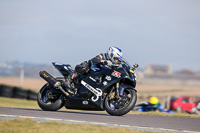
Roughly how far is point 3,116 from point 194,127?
4029mm

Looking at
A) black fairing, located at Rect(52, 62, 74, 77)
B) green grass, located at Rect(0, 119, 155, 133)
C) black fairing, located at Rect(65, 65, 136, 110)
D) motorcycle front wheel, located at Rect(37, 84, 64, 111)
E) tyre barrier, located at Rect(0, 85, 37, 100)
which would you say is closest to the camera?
green grass, located at Rect(0, 119, 155, 133)

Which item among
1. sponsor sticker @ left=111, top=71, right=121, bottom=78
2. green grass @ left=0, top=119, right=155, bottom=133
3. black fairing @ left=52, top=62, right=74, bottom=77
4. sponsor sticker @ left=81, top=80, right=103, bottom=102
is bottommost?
green grass @ left=0, top=119, right=155, bottom=133

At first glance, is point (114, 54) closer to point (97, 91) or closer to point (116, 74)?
point (116, 74)

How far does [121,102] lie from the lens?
923 centimetres

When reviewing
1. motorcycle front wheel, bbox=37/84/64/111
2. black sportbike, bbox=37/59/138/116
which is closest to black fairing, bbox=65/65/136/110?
black sportbike, bbox=37/59/138/116

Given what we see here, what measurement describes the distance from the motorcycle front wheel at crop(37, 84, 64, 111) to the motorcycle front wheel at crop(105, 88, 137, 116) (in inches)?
58.3

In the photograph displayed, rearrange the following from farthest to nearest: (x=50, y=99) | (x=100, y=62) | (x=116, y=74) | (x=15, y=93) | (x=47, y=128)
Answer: (x=15, y=93), (x=50, y=99), (x=100, y=62), (x=116, y=74), (x=47, y=128)

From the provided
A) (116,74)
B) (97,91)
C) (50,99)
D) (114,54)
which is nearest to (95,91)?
(97,91)

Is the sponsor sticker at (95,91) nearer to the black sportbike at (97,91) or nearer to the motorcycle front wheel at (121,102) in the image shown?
the black sportbike at (97,91)

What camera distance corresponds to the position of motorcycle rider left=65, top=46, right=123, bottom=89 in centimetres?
970

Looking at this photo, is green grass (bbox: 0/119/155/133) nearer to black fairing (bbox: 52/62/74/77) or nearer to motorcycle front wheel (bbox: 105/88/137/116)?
motorcycle front wheel (bbox: 105/88/137/116)

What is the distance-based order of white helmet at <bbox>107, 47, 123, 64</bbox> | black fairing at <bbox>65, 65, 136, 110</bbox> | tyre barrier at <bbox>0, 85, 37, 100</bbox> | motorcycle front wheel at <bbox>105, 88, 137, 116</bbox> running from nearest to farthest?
motorcycle front wheel at <bbox>105, 88, 137, 116</bbox>
black fairing at <bbox>65, 65, 136, 110</bbox>
white helmet at <bbox>107, 47, 123, 64</bbox>
tyre barrier at <bbox>0, 85, 37, 100</bbox>

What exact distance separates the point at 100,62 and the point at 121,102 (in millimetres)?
1187

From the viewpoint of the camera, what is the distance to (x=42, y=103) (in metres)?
10.4
